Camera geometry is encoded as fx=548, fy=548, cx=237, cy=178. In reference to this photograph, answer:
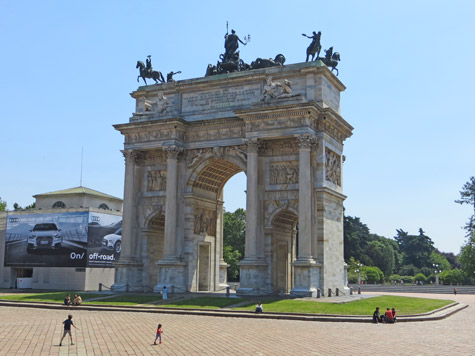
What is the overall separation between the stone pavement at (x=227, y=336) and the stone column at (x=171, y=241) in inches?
419

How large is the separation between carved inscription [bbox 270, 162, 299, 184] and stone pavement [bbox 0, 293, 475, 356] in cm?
1304

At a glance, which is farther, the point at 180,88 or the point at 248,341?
the point at 180,88

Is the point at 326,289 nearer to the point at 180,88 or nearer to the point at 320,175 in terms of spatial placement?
the point at 320,175

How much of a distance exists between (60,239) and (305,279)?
31.6 meters

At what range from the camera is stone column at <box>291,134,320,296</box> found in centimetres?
3559

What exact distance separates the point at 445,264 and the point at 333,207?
335 feet

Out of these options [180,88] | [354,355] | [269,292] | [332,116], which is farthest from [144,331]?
[180,88]

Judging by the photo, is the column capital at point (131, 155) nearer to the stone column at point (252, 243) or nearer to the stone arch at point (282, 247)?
the stone column at point (252, 243)

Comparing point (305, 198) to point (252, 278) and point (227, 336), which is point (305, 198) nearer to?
point (252, 278)

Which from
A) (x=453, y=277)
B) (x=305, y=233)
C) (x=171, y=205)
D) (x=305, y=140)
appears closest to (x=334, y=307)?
(x=305, y=233)

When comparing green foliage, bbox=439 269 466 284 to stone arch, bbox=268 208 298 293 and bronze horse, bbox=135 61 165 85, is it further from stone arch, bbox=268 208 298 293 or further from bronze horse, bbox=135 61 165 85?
bronze horse, bbox=135 61 165 85

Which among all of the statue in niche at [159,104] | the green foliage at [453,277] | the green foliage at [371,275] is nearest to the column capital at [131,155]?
the statue in niche at [159,104]

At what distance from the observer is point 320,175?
38219 mm

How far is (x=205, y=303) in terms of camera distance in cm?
3325
